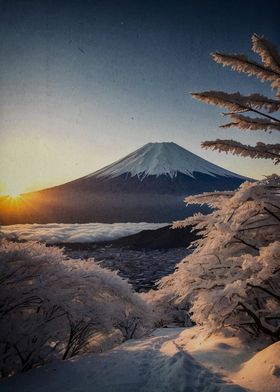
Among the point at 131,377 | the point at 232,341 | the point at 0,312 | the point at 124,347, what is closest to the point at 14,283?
the point at 0,312

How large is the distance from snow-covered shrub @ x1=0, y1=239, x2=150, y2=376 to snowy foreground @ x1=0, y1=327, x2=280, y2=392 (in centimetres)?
30

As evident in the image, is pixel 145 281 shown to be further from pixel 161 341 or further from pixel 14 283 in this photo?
pixel 14 283

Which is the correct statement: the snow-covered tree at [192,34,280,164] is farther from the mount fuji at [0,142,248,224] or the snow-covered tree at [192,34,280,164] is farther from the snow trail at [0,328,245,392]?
the mount fuji at [0,142,248,224]

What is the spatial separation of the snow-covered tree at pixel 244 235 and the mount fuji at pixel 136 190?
97226 millimetres

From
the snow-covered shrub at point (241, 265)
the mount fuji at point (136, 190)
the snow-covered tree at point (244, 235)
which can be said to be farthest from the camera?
the mount fuji at point (136, 190)

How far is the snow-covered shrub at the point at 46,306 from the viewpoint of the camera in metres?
3.46

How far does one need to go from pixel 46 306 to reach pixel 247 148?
134 inches

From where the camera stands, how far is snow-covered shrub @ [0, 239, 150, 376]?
11.4 feet

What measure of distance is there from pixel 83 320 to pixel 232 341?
220cm

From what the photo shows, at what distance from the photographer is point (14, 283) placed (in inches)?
138

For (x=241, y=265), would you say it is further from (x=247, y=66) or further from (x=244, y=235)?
(x=247, y=66)

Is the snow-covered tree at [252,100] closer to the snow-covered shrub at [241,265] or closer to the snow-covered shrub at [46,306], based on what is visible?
the snow-covered shrub at [241,265]

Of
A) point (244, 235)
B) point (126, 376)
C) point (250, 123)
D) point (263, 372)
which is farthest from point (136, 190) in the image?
point (263, 372)

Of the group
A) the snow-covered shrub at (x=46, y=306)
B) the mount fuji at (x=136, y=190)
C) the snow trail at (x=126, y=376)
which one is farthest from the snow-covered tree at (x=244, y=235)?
the mount fuji at (x=136, y=190)
